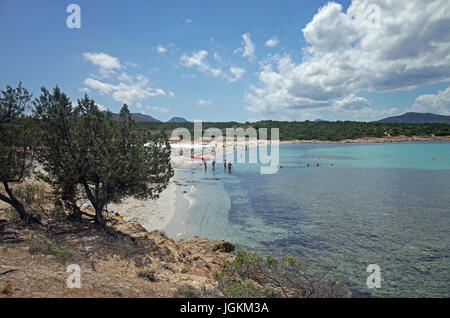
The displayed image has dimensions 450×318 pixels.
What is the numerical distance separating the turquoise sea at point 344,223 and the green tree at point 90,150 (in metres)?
7.00

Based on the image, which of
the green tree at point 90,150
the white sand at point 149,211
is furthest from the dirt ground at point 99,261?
the white sand at point 149,211

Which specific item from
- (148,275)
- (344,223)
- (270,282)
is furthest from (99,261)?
(344,223)

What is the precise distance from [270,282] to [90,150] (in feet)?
31.8

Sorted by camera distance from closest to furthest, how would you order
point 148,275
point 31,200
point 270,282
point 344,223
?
point 148,275 < point 270,282 < point 31,200 < point 344,223

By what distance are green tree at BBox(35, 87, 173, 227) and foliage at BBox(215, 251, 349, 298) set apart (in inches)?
231

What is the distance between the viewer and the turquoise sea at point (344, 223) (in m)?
12.8

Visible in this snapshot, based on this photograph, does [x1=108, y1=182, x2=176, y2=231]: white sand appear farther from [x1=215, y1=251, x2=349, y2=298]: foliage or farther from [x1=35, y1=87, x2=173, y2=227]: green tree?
[x1=215, y1=251, x2=349, y2=298]: foliage

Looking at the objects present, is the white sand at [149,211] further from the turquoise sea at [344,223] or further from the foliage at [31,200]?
the foliage at [31,200]

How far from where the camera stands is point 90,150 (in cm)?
1159

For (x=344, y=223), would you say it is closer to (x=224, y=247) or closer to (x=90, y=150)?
(x=224, y=247)

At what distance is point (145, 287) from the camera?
787cm

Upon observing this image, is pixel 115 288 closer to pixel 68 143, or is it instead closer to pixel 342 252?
pixel 68 143

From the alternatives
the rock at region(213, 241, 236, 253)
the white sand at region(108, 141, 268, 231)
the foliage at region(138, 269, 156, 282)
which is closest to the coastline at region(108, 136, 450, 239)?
the white sand at region(108, 141, 268, 231)
